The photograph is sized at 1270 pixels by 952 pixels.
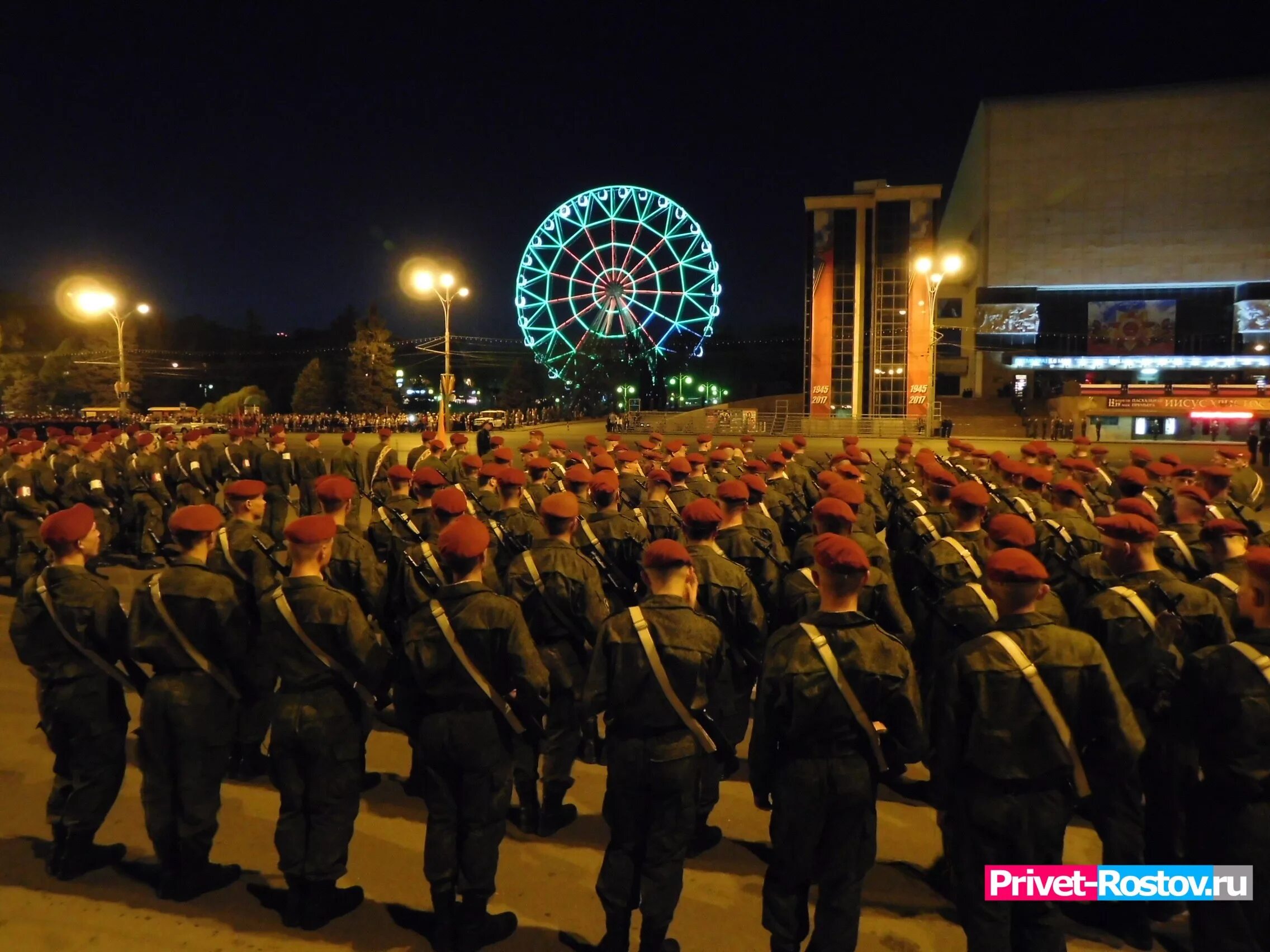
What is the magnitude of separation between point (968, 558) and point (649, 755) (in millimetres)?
2455

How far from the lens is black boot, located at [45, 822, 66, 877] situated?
406 cm

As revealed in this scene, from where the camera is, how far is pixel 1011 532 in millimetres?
4207

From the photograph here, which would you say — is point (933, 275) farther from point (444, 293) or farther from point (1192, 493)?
point (1192, 493)

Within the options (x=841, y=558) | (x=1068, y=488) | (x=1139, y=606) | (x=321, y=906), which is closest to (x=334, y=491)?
(x=321, y=906)

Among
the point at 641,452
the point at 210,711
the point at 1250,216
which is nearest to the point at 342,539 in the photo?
the point at 210,711

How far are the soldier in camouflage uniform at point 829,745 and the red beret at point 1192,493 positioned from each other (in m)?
4.03

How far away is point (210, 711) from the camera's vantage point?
380cm

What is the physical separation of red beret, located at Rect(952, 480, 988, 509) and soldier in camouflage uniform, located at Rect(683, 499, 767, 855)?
156cm

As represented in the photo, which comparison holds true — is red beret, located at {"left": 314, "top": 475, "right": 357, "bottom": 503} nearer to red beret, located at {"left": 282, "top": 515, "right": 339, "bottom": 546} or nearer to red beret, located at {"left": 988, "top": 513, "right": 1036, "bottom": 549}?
red beret, located at {"left": 282, "top": 515, "right": 339, "bottom": 546}

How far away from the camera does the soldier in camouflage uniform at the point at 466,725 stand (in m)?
3.49

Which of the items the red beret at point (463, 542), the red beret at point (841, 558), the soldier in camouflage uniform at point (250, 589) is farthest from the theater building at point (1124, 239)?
the red beret at point (463, 542)

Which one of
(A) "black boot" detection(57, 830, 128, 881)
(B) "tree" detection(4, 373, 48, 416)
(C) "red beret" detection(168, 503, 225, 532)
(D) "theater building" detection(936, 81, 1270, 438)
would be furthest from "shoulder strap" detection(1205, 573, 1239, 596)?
(B) "tree" detection(4, 373, 48, 416)

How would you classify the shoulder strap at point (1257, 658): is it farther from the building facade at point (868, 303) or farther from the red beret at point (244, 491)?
the building facade at point (868, 303)

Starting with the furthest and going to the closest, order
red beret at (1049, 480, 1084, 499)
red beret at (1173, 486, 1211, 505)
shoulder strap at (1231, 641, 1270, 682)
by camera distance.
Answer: red beret at (1049, 480, 1084, 499) < red beret at (1173, 486, 1211, 505) < shoulder strap at (1231, 641, 1270, 682)
